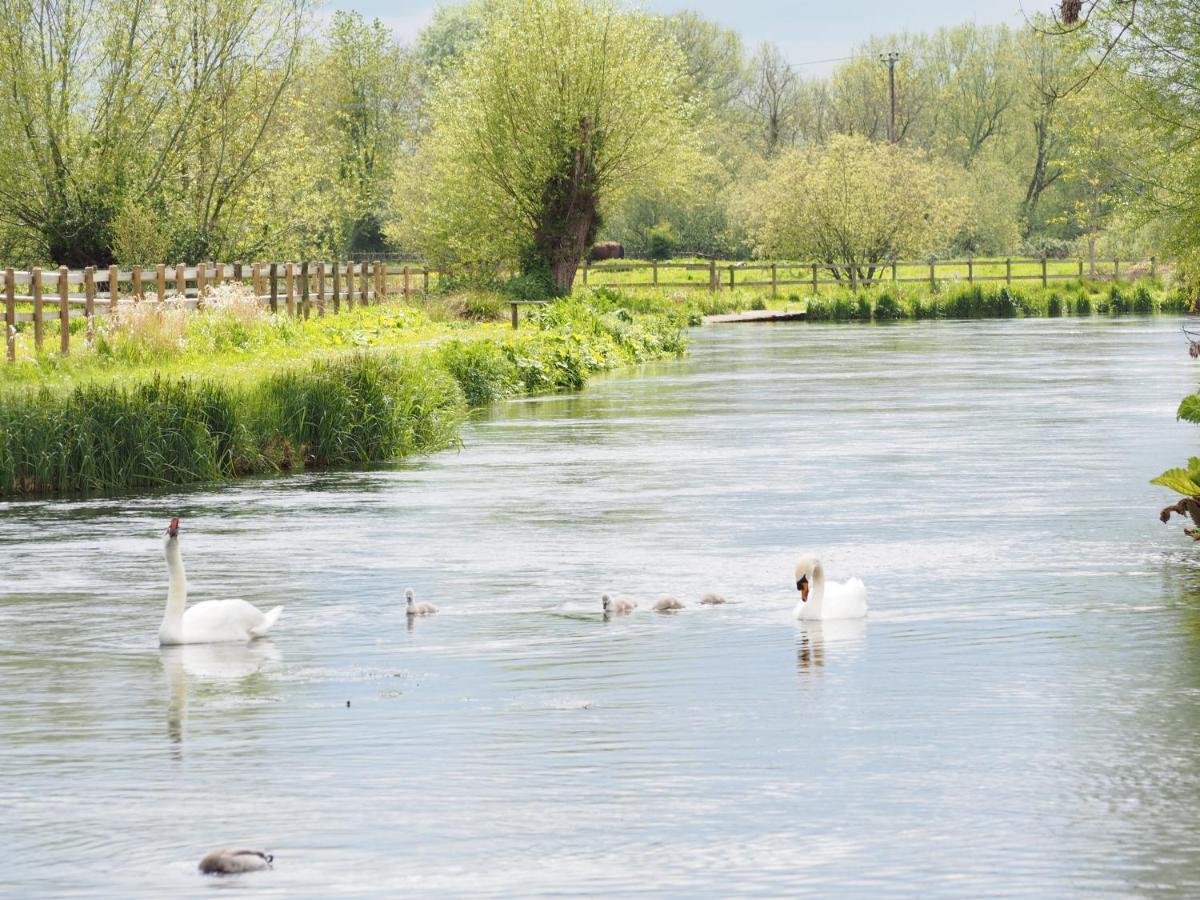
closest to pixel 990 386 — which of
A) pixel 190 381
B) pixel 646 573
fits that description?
pixel 190 381

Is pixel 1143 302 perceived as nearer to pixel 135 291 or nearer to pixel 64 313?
pixel 135 291

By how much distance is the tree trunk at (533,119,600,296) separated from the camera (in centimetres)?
6488

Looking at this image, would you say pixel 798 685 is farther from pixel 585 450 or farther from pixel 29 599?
pixel 585 450

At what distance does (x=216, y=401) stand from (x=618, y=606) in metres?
11.2

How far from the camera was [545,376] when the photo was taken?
1587 inches

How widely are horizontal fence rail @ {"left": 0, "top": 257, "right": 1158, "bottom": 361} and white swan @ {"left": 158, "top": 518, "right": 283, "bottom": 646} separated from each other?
18.4m

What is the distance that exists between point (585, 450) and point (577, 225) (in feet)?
128

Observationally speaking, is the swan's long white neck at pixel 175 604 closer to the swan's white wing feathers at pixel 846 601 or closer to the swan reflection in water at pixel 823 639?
the swan reflection in water at pixel 823 639

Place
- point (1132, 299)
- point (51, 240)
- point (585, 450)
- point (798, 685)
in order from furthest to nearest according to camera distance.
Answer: point (1132, 299) < point (51, 240) < point (585, 450) < point (798, 685)

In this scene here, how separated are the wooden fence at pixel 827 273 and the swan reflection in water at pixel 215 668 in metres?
63.0

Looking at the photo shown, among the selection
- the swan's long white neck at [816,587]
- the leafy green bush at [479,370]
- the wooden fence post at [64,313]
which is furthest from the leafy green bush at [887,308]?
the swan's long white neck at [816,587]

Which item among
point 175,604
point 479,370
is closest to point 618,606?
point 175,604

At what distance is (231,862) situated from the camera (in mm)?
8242

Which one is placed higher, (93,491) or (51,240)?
(51,240)
